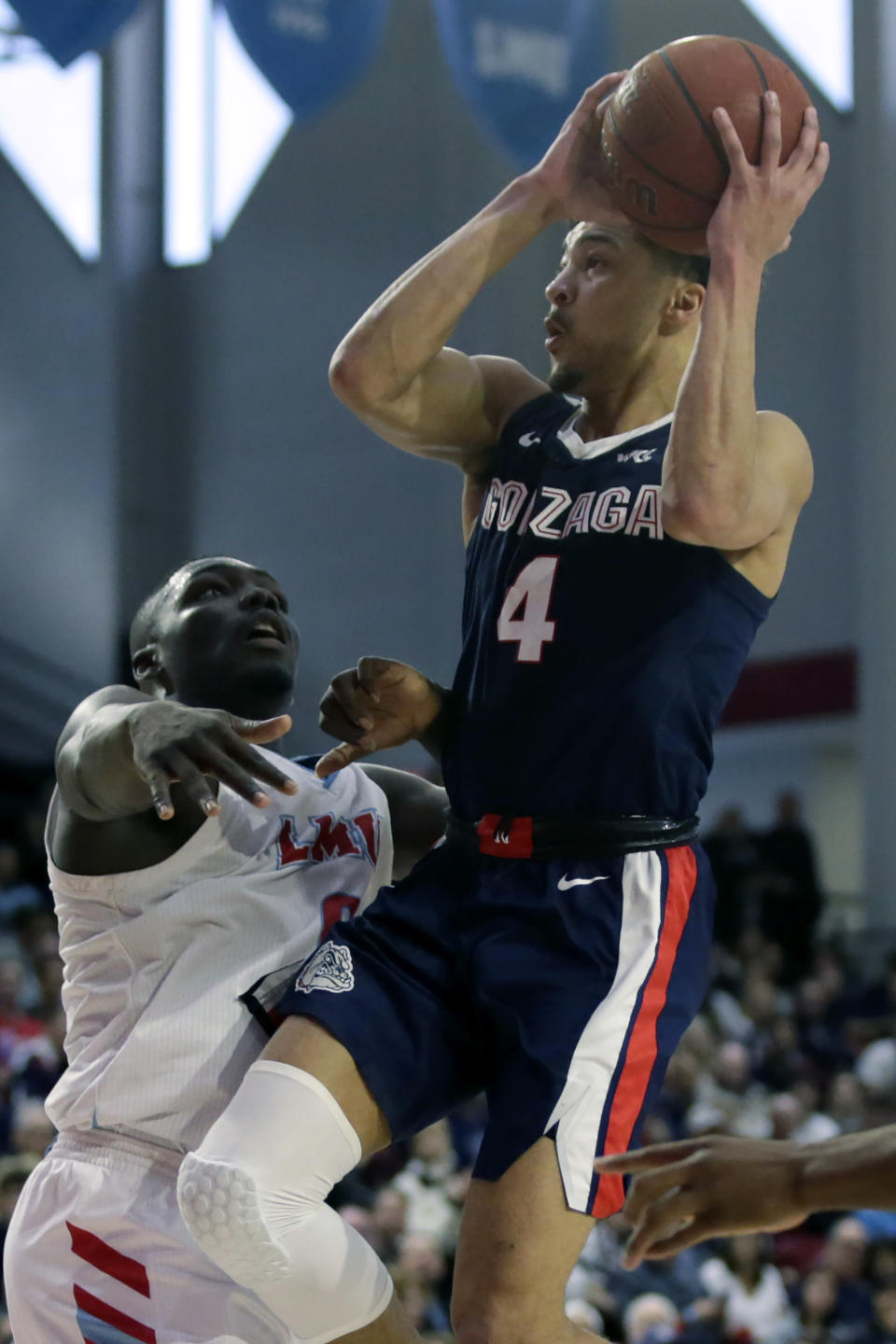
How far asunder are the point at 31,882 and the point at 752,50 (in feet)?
34.2

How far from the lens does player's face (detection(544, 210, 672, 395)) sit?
3.42 meters

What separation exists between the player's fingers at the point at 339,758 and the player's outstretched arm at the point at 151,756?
0.17m

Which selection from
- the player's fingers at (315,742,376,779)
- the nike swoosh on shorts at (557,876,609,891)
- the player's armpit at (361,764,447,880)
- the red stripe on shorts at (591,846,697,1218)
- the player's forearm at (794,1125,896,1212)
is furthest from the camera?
the player's armpit at (361,764,447,880)

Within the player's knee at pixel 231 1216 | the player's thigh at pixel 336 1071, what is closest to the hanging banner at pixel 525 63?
the player's thigh at pixel 336 1071

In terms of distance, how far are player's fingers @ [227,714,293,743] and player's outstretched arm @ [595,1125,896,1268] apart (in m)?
1.19

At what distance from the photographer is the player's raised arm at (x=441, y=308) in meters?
3.43

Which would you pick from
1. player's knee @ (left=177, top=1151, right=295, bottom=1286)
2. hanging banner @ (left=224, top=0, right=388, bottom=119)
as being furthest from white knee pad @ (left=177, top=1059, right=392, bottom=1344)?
hanging banner @ (left=224, top=0, right=388, bottom=119)

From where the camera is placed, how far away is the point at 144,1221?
3.47 metres

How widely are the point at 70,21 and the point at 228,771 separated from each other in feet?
22.8

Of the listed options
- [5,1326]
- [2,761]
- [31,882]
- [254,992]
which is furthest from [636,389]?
[2,761]

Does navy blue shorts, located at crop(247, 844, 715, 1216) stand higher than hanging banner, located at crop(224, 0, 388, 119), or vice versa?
hanging banner, located at crop(224, 0, 388, 119)

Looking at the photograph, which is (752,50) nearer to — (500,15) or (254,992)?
(254,992)

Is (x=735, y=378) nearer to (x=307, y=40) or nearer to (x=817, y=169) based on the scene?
(x=817, y=169)

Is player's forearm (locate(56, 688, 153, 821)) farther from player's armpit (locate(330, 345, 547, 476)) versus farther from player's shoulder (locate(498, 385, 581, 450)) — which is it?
player's shoulder (locate(498, 385, 581, 450))
